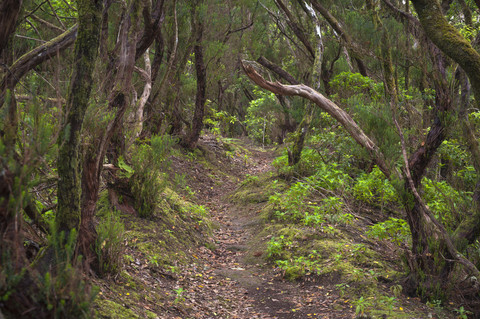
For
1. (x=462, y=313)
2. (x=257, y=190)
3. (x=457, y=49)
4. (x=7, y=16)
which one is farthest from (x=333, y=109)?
(x=257, y=190)

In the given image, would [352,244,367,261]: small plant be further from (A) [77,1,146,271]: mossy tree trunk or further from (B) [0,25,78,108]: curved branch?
(B) [0,25,78,108]: curved branch

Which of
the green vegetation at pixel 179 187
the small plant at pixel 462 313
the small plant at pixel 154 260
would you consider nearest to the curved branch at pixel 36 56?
the green vegetation at pixel 179 187

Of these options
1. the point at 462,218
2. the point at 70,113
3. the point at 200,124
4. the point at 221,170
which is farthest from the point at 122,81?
the point at 221,170

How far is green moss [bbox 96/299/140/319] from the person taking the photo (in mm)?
3179

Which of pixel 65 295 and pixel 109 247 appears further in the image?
pixel 109 247

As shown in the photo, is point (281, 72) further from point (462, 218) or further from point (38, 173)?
point (38, 173)

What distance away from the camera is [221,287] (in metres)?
5.24

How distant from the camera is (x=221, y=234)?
7.49m

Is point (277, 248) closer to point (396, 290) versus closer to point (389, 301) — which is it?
point (396, 290)

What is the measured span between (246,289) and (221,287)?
0.35 m

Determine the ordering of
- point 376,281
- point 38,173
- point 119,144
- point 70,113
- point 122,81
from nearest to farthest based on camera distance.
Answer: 1. point 70,113
2. point 38,173
3. point 122,81
4. point 376,281
5. point 119,144

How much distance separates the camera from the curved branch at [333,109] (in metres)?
5.04

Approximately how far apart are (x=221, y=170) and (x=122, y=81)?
331 inches

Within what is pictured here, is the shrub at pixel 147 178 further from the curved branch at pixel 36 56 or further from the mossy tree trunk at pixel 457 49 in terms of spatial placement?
the mossy tree trunk at pixel 457 49
